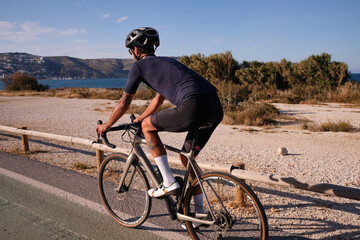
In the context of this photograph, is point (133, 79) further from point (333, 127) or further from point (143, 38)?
point (333, 127)

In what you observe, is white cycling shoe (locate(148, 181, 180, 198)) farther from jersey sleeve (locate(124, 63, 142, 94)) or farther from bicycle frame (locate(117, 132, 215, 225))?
jersey sleeve (locate(124, 63, 142, 94))

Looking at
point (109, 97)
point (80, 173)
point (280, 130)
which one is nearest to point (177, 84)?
point (80, 173)

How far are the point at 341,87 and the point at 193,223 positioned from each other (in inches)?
911

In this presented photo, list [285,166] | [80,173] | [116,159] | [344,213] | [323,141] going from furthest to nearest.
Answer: [323,141], [285,166], [80,173], [344,213], [116,159]

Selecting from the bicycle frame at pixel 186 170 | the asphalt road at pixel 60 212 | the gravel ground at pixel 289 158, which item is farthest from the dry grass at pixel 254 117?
the bicycle frame at pixel 186 170

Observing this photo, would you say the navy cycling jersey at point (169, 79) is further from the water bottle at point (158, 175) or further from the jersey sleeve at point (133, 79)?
the water bottle at point (158, 175)

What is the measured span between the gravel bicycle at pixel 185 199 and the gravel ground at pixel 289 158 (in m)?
0.55

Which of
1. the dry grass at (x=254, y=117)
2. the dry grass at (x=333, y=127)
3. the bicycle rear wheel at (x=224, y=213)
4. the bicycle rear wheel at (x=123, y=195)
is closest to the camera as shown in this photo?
the bicycle rear wheel at (x=224, y=213)

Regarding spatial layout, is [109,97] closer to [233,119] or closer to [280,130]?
[233,119]

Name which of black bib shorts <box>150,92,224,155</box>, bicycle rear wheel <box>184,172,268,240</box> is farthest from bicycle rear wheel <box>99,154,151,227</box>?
black bib shorts <box>150,92,224,155</box>

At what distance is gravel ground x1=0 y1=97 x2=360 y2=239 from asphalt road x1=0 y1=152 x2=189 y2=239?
3.60 feet

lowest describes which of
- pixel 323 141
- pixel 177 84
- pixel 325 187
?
pixel 323 141

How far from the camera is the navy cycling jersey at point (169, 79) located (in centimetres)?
273

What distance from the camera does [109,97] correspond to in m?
32.2
